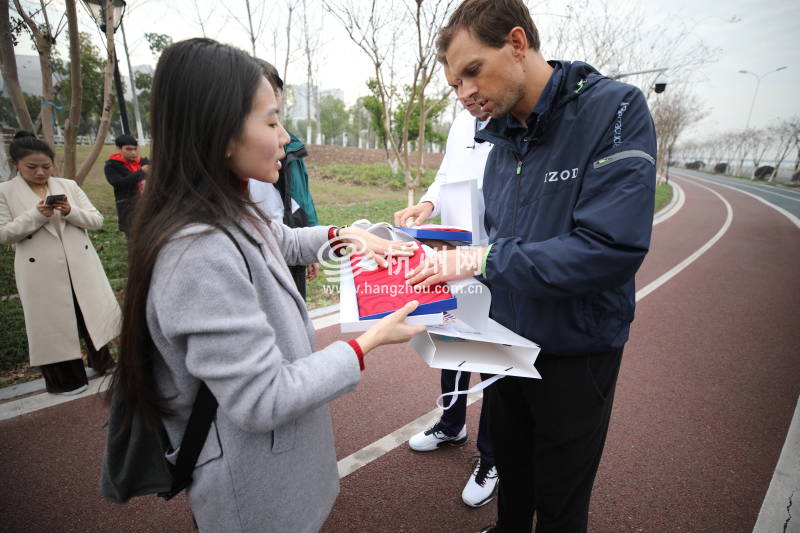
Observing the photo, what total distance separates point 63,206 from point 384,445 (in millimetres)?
3135

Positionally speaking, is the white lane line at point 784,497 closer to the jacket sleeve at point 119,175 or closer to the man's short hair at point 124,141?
the jacket sleeve at point 119,175

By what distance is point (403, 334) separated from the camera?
117cm

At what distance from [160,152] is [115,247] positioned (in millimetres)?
7200

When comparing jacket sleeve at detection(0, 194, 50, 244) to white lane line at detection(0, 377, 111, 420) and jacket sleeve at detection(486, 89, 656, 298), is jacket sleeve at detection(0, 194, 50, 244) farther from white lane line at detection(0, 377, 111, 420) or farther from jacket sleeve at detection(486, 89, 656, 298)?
jacket sleeve at detection(486, 89, 656, 298)

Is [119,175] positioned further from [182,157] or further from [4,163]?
[182,157]

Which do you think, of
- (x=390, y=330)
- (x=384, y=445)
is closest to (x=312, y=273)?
(x=384, y=445)

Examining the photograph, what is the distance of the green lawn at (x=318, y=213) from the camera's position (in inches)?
143

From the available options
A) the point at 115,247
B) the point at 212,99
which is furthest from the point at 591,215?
the point at 115,247

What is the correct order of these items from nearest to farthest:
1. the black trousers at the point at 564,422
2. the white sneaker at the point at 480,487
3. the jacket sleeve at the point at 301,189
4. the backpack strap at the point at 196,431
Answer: the backpack strap at the point at 196,431 < the black trousers at the point at 564,422 < the white sneaker at the point at 480,487 < the jacket sleeve at the point at 301,189

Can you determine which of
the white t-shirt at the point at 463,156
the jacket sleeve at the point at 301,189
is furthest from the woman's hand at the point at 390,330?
the jacket sleeve at the point at 301,189

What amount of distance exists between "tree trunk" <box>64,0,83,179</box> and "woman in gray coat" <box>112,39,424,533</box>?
4.68 metres

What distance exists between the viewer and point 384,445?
2730 millimetres

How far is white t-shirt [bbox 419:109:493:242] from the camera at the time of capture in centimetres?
239

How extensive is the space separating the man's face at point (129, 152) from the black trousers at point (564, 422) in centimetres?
619
